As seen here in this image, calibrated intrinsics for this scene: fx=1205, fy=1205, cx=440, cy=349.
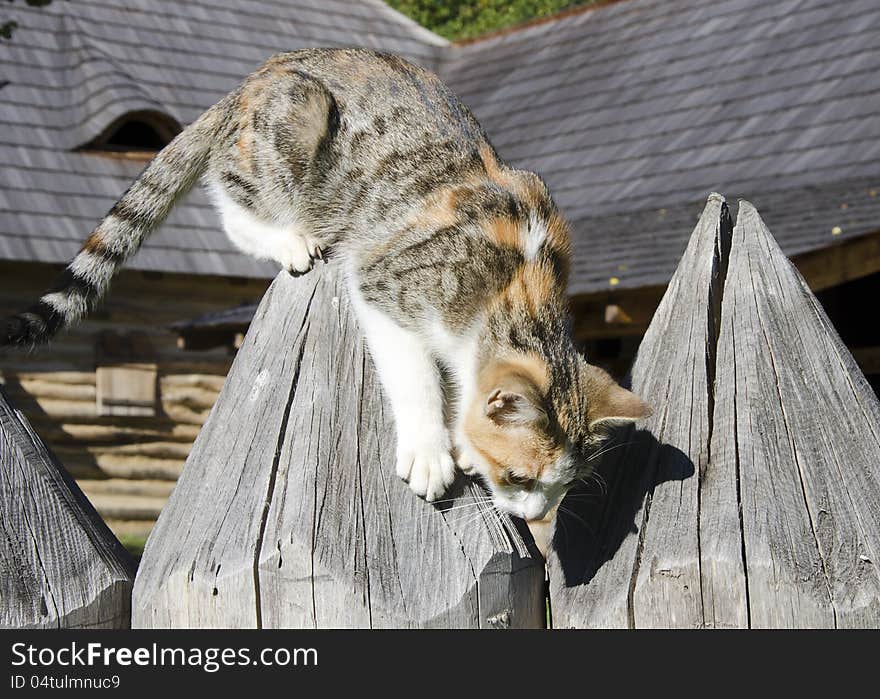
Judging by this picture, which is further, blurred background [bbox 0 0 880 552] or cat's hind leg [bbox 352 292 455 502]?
blurred background [bbox 0 0 880 552]

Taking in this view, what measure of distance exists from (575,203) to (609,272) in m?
3.17

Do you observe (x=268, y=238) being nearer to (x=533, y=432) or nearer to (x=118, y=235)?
(x=118, y=235)

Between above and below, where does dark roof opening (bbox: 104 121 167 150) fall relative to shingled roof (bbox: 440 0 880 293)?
above

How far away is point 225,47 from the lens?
13992 mm

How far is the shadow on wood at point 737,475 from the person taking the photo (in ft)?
5.60

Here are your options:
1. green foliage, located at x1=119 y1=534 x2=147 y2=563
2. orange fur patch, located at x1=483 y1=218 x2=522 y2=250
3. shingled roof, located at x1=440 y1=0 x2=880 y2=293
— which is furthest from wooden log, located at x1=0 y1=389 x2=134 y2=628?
green foliage, located at x1=119 y1=534 x2=147 y2=563

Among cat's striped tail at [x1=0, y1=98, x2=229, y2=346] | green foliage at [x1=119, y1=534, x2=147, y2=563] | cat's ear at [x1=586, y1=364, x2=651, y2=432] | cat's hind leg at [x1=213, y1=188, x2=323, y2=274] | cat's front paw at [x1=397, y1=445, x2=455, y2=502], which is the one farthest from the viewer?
green foliage at [x1=119, y1=534, x2=147, y2=563]

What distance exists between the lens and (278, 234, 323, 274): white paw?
244cm

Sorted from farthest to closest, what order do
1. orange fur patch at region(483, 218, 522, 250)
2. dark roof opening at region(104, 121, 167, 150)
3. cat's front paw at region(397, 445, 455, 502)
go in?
dark roof opening at region(104, 121, 167, 150)
orange fur patch at region(483, 218, 522, 250)
cat's front paw at region(397, 445, 455, 502)

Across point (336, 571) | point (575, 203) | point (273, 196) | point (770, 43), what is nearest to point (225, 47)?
point (575, 203)

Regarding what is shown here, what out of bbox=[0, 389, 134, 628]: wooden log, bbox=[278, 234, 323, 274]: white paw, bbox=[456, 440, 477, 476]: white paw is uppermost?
bbox=[278, 234, 323, 274]: white paw

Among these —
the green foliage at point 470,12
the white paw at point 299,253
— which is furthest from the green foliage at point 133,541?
the green foliage at point 470,12

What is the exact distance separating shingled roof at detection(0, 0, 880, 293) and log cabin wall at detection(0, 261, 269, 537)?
0.63 metres

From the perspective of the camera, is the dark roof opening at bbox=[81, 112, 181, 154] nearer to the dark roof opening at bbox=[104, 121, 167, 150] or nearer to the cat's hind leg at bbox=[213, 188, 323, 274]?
the dark roof opening at bbox=[104, 121, 167, 150]
